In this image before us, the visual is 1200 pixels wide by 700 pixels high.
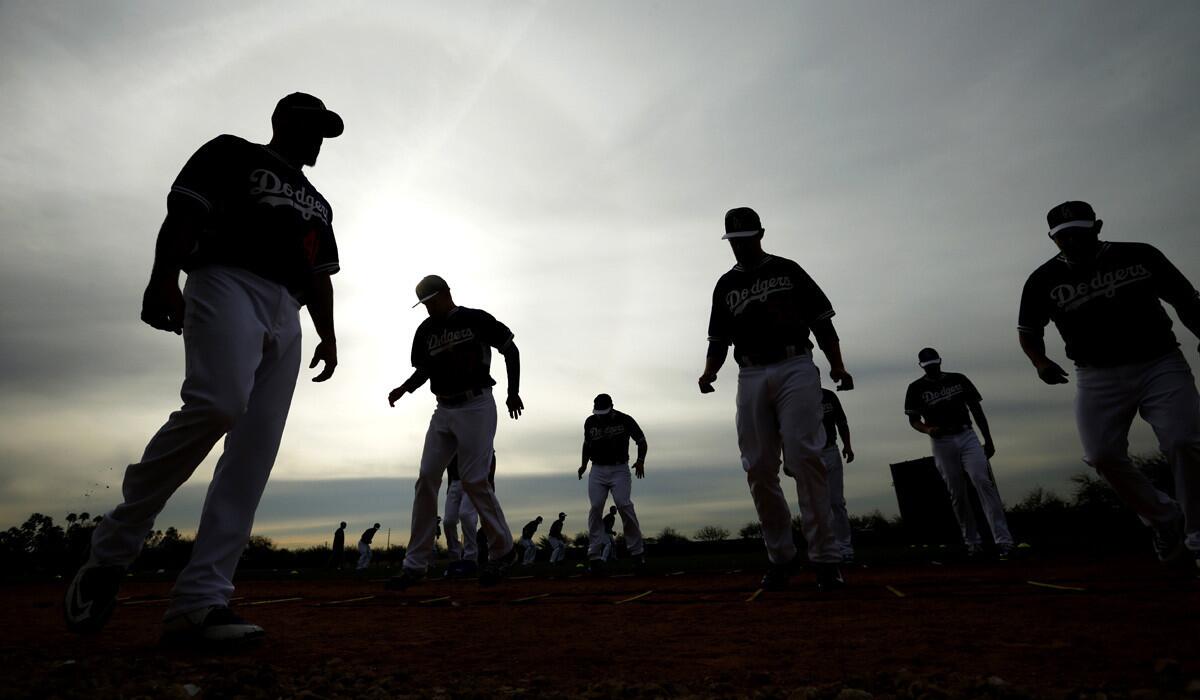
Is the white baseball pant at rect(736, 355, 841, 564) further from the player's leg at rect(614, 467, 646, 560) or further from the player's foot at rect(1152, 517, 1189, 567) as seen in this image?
the player's leg at rect(614, 467, 646, 560)

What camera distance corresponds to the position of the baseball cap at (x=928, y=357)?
365 inches

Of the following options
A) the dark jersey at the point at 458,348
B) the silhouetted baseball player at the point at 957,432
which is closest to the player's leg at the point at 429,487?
the dark jersey at the point at 458,348

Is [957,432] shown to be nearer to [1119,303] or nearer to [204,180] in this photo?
[1119,303]

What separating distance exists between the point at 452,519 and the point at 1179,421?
28.1ft

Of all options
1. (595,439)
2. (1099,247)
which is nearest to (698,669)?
(1099,247)

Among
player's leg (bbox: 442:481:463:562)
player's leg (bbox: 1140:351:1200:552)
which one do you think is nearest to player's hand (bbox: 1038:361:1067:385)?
player's leg (bbox: 1140:351:1200:552)

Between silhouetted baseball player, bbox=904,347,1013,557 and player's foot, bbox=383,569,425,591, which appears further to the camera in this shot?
silhouetted baseball player, bbox=904,347,1013,557

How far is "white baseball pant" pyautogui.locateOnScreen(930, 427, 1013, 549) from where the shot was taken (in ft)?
29.0

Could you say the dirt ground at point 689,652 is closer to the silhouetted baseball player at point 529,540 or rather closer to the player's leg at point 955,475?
the player's leg at point 955,475

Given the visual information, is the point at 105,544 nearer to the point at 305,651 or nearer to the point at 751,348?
the point at 305,651

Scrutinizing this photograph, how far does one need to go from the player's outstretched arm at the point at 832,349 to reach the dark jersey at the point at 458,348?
3.01 meters

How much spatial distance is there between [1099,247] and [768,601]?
3338mm

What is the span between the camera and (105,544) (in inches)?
103

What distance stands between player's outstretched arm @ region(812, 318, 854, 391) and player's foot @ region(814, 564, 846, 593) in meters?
1.24
